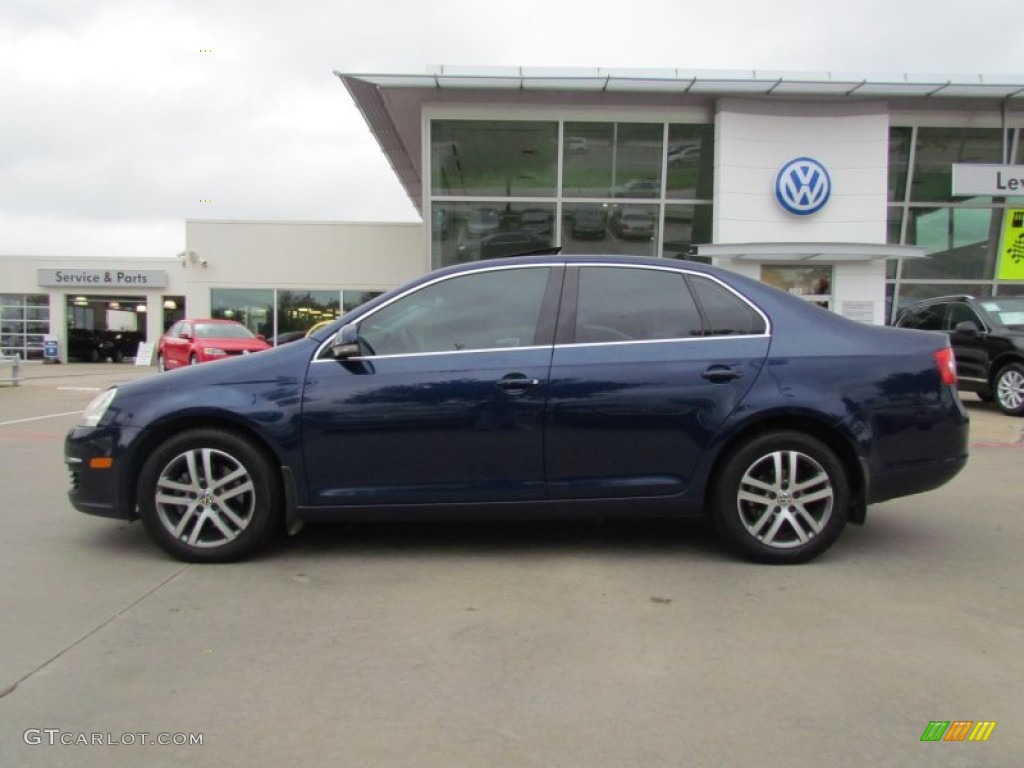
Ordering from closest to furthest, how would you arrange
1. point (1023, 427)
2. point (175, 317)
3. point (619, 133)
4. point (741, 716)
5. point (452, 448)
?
point (741, 716), point (452, 448), point (1023, 427), point (619, 133), point (175, 317)

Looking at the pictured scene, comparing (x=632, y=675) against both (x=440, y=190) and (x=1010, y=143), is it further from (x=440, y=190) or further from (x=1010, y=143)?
(x=1010, y=143)

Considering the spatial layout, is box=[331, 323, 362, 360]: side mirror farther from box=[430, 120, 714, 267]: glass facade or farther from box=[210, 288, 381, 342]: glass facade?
box=[210, 288, 381, 342]: glass facade

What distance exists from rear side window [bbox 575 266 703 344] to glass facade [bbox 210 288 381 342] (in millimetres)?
21448

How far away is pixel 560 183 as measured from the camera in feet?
54.3

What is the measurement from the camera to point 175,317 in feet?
95.2

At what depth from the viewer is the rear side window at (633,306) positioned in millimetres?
4211

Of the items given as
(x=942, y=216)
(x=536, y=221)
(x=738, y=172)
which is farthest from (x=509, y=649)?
(x=942, y=216)

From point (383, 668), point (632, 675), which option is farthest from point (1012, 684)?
point (383, 668)

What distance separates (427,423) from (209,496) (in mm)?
1298

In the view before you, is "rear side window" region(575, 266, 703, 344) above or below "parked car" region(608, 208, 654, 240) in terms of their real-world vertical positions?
below

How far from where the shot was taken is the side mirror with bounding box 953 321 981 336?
427 inches

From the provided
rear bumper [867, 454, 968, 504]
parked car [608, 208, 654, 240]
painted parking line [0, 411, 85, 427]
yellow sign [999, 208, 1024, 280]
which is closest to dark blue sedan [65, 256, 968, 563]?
rear bumper [867, 454, 968, 504]

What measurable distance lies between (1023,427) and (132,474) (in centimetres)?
994

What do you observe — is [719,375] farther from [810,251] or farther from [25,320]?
[25,320]
